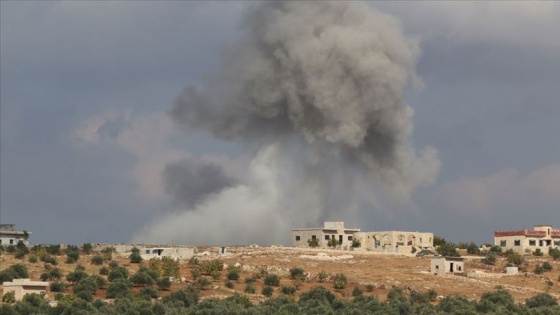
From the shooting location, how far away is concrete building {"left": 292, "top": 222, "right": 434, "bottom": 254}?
277 ft

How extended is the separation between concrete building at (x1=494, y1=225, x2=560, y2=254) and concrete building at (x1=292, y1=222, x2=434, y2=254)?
252 inches

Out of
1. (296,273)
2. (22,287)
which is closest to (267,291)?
(296,273)

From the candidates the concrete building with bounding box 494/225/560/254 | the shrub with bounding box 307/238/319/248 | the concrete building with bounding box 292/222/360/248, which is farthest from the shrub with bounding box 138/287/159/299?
the concrete building with bounding box 494/225/560/254

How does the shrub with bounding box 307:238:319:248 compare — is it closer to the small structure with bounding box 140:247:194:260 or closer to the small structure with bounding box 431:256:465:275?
the small structure with bounding box 140:247:194:260

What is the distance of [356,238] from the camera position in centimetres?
8569

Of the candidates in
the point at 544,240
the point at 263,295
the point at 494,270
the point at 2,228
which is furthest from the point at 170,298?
the point at 544,240

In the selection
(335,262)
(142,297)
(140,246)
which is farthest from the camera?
(140,246)

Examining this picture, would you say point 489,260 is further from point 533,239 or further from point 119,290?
point 119,290

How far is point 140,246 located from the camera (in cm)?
8112

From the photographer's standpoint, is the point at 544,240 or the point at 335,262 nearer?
the point at 335,262

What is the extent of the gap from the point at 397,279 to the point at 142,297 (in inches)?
609

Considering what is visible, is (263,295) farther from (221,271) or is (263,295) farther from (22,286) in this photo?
(22,286)

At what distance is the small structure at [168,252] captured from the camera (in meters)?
74.1

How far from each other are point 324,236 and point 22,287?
3219cm
